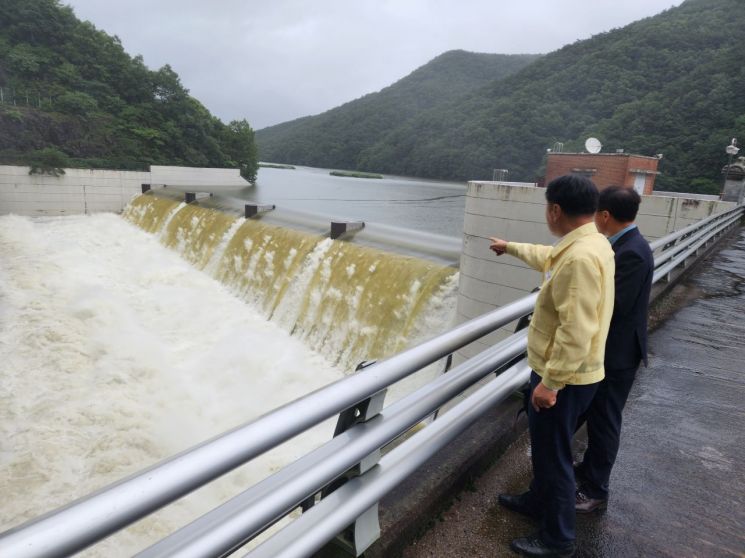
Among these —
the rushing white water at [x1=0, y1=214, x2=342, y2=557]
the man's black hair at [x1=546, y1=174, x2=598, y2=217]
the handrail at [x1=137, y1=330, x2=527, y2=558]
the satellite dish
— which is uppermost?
the satellite dish

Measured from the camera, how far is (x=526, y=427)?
2.51m

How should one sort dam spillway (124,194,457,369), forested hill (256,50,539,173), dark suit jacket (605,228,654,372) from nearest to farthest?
dark suit jacket (605,228,654,372)
dam spillway (124,194,457,369)
forested hill (256,50,539,173)

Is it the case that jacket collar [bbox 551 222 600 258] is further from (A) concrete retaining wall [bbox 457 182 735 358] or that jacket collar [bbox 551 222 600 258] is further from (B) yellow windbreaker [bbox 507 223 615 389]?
(A) concrete retaining wall [bbox 457 182 735 358]

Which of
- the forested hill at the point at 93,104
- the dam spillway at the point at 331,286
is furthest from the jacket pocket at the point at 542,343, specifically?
the forested hill at the point at 93,104

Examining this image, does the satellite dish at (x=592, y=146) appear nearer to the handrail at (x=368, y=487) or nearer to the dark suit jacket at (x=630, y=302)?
the dark suit jacket at (x=630, y=302)

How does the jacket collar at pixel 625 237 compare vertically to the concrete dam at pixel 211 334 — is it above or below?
above

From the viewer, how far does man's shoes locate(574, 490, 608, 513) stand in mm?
2069

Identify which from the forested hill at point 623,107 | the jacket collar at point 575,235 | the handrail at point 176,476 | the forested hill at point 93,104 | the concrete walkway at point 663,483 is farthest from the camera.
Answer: the forested hill at point 623,107

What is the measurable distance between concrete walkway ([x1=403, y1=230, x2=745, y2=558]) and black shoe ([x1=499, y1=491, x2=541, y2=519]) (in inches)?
1.3

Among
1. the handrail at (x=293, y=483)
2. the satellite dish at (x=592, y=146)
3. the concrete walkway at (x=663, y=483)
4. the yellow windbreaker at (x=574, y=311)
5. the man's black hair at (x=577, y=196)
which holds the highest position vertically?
the satellite dish at (x=592, y=146)

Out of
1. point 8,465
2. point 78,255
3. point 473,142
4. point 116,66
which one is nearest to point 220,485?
point 8,465

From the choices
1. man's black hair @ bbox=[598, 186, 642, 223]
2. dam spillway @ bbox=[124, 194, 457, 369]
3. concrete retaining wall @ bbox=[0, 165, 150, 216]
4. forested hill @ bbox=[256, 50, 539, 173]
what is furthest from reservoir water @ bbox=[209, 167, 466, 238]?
forested hill @ bbox=[256, 50, 539, 173]

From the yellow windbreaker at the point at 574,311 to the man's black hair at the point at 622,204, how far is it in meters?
0.56

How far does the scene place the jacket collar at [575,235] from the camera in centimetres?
162
